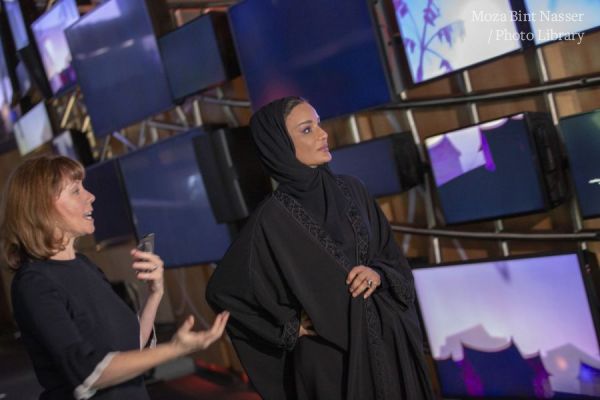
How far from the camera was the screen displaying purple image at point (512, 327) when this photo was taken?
2316 mm

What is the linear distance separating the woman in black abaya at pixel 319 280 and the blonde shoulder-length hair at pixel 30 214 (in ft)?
2.04

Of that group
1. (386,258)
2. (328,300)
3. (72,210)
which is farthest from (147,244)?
(386,258)

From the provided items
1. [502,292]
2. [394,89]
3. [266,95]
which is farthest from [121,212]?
[502,292]

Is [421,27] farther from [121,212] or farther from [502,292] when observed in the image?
[121,212]

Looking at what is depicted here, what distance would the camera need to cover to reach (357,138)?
323 centimetres

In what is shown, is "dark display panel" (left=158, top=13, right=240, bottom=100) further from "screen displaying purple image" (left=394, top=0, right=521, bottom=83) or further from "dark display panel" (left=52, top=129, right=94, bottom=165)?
"dark display panel" (left=52, top=129, right=94, bottom=165)

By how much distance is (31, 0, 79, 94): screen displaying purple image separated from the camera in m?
4.92

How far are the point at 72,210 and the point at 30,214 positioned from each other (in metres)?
0.09

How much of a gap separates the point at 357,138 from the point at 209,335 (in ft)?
6.60

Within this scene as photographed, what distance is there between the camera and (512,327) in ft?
8.14

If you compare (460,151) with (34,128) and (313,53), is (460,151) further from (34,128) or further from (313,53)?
(34,128)

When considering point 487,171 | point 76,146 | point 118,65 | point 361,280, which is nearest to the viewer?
point 361,280

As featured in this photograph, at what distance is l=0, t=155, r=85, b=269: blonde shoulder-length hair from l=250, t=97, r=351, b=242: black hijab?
0.63 m

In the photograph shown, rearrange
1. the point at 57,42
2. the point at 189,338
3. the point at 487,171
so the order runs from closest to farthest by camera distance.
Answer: the point at 189,338 → the point at 487,171 → the point at 57,42
